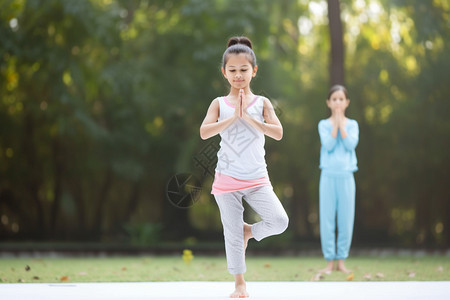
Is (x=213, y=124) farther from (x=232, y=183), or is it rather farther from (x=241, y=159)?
(x=232, y=183)

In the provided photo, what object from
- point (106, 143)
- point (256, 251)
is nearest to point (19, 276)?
point (256, 251)

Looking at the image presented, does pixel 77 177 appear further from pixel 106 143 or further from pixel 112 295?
pixel 112 295

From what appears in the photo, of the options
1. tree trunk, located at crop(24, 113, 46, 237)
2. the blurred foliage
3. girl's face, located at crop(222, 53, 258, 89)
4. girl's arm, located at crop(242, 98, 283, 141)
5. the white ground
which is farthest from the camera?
tree trunk, located at crop(24, 113, 46, 237)

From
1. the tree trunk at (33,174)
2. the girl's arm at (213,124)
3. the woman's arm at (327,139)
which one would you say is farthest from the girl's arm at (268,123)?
the tree trunk at (33,174)

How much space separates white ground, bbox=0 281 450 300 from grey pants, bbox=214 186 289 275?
30 cm

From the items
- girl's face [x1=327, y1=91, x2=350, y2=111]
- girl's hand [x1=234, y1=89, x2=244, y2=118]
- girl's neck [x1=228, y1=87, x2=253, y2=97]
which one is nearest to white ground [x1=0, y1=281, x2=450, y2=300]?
girl's hand [x1=234, y1=89, x2=244, y2=118]

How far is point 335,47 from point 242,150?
8.97 meters

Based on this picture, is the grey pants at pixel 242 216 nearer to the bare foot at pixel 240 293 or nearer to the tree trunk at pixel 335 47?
the bare foot at pixel 240 293

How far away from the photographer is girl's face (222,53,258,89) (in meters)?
5.18

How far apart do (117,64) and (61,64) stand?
1.44m

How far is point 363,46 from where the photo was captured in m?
18.8

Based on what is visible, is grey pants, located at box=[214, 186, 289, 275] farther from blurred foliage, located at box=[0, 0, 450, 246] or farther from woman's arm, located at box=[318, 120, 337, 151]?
blurred foliage, located at box=[0, 0, 450, 246]

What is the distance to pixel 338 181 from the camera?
7645 mm

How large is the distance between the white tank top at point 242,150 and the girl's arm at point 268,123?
0.07 m
